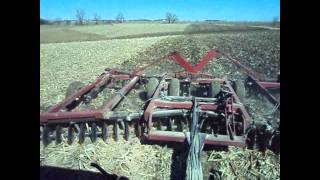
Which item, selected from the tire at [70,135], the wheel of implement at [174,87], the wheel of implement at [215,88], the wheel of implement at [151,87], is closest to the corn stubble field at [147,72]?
the tire at [70,135]

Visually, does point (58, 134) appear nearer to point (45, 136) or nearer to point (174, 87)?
point (45, 136)

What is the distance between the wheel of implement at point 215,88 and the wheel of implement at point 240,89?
273mm

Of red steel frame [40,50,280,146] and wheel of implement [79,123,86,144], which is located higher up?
red steel frame [40,50,280,146]

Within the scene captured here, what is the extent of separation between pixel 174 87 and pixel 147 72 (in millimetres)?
1266

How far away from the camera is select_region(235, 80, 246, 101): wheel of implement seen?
4.35 m

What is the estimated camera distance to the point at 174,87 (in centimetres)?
454

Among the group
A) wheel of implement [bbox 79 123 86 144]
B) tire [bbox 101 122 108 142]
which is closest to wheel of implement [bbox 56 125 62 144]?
wheel of implement [bbox 79 123 86 144]

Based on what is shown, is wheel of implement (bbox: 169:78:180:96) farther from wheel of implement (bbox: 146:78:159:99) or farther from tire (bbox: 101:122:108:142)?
tire (bbox: 101:122:108:142)

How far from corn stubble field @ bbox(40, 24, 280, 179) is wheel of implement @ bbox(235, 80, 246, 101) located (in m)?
0.15

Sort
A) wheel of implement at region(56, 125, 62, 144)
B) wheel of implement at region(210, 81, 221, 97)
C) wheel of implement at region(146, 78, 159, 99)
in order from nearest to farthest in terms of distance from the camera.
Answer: wheel of implement at region(56, 125, 62, 144)
wheel of implement at region(210, 81, 221, 97)
wheel of implement at region(146, 78, 159, 99)

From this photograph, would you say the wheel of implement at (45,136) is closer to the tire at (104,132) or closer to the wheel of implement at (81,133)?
the wheel of implement at (81,133)
